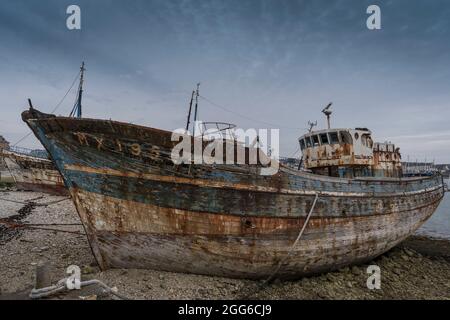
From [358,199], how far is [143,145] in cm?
685

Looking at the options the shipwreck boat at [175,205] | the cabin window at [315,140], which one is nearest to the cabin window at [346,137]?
the cabin window at [315,140]

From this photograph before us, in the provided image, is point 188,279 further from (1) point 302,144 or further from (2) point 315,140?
(1) point 302,144

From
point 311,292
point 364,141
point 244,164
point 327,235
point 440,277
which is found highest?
point 364,141

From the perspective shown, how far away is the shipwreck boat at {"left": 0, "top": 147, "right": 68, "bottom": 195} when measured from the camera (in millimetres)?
24927

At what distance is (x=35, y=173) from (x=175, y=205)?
87.0 ft

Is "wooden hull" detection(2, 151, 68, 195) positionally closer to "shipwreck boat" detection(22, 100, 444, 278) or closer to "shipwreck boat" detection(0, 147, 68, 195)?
"shipwreck boat" detection(0, 147, 68, 195)

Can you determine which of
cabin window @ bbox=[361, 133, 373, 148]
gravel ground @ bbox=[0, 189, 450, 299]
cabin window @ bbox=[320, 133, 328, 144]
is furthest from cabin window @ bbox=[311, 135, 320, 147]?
gravel ground @ bbox=[0, 189, 450, 299]

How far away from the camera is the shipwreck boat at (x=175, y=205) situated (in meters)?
5.80

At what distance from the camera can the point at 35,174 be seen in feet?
85.0

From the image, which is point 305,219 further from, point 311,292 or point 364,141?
point 364,141

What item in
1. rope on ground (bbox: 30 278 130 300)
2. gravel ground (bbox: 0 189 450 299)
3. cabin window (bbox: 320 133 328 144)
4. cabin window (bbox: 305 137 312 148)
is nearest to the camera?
rope on ground (bbox: 30 278 130 300)

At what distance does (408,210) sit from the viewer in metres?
11.3

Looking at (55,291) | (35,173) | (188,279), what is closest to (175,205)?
(188,279)
